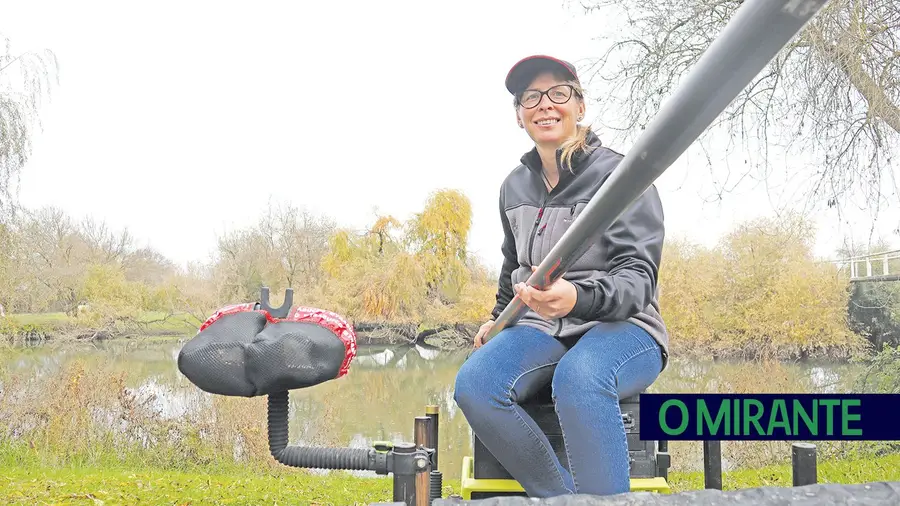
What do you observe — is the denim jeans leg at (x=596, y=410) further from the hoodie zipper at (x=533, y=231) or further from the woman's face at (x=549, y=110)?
the woman's face at (x=549, y=110)

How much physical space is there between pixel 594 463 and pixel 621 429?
0.30 feet

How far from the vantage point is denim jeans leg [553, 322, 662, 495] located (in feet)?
3.92

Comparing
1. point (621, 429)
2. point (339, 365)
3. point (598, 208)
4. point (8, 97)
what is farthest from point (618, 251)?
point (8, 97)

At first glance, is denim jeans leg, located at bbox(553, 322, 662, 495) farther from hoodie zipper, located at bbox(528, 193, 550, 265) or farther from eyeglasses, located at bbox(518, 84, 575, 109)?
eyeglasses, located at bbox(518, 84, 575, 109)

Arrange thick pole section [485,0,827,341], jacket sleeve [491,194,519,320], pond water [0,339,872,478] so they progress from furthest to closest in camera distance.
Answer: pond water [0,339,872,478], jacket sleeve [491,194,519,320], thick pole section [485,0,827,341]

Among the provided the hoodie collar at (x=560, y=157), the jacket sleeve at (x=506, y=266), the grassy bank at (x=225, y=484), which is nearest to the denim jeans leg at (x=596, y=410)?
the hoodie collar at (x=560, y=157)

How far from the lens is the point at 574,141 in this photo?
1.57 metres

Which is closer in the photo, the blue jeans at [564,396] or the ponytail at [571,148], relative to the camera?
the blue jeans at [564,396]

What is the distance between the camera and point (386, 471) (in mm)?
872

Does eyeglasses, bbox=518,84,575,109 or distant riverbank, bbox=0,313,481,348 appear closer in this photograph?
eyeglasses, bbox=518,84,575,109

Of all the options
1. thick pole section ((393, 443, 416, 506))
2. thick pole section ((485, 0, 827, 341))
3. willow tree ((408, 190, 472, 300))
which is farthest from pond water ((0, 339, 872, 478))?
thick pole section ((485, 0, 827, 341))

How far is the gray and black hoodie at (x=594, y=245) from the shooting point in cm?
127

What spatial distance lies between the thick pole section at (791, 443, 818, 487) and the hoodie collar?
0.83 m

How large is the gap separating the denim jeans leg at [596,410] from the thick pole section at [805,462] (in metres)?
0.34
